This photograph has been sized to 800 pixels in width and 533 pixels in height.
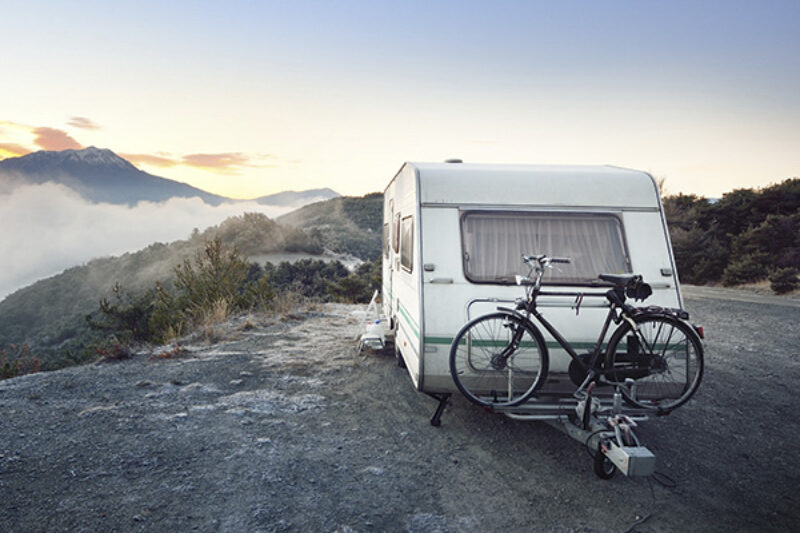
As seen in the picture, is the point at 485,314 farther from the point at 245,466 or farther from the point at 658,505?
the point at 245,466

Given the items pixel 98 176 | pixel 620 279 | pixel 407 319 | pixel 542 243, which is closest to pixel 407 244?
pixel 407 319

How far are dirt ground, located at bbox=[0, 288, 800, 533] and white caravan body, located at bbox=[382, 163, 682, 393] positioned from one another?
0.87 metres

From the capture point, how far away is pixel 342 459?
4.02 meters

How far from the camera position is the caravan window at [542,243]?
4379 millimetres

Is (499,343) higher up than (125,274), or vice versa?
(125,274)

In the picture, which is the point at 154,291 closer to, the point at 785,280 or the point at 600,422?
the point at 600,422

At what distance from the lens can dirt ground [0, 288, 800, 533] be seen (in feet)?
10.4

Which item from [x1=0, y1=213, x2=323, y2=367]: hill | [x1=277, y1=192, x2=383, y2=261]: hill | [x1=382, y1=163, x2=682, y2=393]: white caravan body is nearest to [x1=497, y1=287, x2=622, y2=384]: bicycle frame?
[x1=382, y1=163, x2=682, y2=393]: white caravan body

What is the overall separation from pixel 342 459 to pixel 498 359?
5.21 feet

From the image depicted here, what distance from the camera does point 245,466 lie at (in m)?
3.85

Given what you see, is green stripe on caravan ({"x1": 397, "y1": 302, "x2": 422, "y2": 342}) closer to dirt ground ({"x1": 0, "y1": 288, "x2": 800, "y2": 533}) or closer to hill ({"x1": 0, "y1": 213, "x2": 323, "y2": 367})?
dirt ground ({"x1": 0, "y1": 288, "x2": 800, "y2": 533})

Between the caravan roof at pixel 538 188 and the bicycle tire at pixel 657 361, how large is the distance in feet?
4.23

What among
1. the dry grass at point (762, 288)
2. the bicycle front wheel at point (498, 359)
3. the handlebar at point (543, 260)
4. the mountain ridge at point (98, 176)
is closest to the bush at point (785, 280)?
the dry grass at point (762, 288)

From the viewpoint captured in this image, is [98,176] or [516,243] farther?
[98,176]
